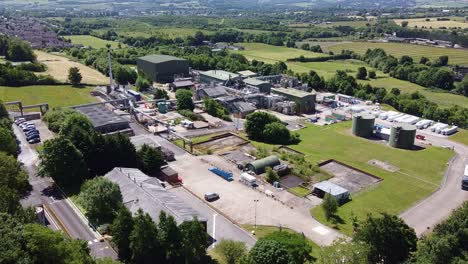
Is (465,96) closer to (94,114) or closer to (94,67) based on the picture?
(94,114)

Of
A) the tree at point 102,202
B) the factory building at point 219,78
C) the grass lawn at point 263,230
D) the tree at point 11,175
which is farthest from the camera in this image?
the factory building at point 219,78

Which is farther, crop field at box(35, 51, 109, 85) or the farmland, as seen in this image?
crop field at box(35, 51, 109, 85)

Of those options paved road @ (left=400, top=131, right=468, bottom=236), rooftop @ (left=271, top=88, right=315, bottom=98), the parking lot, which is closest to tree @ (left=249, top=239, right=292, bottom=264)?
the parking lot

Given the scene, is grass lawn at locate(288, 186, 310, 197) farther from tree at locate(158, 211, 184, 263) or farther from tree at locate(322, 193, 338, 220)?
tree at locate(158, 211, 184, 263)

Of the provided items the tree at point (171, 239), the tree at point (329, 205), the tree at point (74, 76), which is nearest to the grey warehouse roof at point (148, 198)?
the tree at point (171, 239)

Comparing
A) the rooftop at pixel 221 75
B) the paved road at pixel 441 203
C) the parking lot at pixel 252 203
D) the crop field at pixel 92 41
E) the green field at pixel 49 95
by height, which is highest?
the crop field at pixel 92 41

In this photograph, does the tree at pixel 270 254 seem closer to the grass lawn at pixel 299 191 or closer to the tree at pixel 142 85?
the grass lawn at pixel 299 191

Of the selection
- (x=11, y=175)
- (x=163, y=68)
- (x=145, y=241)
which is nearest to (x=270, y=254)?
(x=145, y=241)
